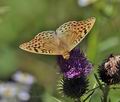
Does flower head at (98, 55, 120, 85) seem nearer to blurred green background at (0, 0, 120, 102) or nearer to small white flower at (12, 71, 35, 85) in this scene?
blurred green background at (0, 0, 120, 102)

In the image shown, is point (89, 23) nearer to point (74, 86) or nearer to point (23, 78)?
point (74, 86)

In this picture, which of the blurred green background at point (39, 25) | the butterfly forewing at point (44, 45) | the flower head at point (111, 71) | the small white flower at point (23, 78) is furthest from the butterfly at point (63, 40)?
the small white flower at point (23, 78)

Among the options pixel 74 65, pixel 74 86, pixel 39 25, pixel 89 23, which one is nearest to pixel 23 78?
pixel 39 25

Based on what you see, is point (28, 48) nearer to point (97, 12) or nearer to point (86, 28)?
point (86, 28)

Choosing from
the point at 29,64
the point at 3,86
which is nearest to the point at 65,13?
the point at 29,64

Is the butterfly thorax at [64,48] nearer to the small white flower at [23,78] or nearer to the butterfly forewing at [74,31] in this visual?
the butterfly forewing at [74,31]

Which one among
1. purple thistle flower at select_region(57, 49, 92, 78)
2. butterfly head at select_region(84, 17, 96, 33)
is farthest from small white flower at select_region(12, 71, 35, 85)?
butterfly head at select_region(84, 17, 96, 33)

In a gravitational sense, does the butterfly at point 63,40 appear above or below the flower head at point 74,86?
above
